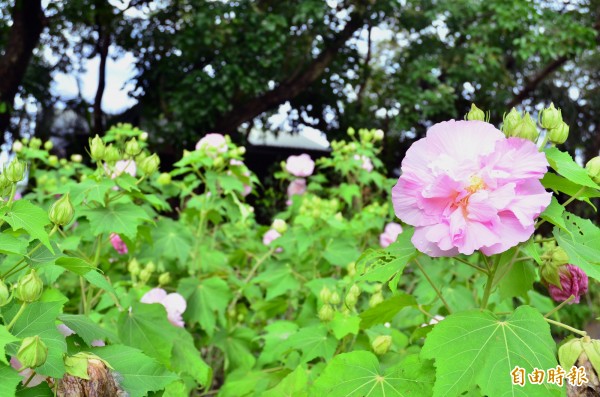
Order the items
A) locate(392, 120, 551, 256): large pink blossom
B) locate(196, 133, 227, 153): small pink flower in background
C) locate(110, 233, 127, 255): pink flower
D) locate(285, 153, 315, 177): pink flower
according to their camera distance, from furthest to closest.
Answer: locate(285, 153, 315, 177): pink flower → locate(196, 133, 227, 153): small pink flower in background → locate(110, 233, 127, 255): pink flower → locate(392, 120, 551, 256): large pink blossom

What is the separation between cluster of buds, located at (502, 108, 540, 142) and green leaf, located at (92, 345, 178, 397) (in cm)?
55

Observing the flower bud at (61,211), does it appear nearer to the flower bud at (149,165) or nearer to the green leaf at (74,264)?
the green leaf at (74,264)

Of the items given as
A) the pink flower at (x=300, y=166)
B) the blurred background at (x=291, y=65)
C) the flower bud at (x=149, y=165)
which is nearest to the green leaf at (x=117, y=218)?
the flower bud at (x=149, y=165)

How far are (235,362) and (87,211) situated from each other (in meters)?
0.75

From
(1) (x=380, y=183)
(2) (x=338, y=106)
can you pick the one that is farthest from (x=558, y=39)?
(1) (x=380, y=183)

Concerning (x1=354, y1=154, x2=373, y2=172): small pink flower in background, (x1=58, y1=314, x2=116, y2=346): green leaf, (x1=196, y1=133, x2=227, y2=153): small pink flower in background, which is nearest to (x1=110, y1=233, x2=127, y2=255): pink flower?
(x1=196, y1=133, x2=227, y2=153): small pink flower in background

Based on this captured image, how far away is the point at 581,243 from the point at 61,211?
71 cm

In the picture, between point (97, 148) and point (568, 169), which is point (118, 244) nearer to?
point (97, 148)

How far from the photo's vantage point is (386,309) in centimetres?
104

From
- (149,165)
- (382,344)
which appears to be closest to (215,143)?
(149,165)

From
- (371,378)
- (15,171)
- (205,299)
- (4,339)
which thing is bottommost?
(205,299)

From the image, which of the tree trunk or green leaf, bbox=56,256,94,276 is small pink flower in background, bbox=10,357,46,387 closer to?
green leaf, bbox=56,256,94,276

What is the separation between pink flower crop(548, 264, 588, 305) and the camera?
3.04 feet

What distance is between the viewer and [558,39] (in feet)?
21.6
